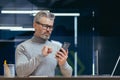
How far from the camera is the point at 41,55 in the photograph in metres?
1.39

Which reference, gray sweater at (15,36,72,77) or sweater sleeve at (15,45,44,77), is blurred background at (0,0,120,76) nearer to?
gray sweater at (15,36,72,77)

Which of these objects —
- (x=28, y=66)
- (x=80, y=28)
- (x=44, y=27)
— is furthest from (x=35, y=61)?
(x=80, y=28)

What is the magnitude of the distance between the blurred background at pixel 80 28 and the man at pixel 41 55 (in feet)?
11.6

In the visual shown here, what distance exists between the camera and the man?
1.37 meters

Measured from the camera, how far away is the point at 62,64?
1.39 metres

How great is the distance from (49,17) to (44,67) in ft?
0.69

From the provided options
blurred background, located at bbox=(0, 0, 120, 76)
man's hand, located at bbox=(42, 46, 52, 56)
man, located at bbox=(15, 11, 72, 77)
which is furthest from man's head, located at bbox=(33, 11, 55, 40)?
blurred background, located at bbox=(0, 0, 120, 76)

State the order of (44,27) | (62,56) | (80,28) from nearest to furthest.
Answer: (62,56) < (44,27) < (80,28)

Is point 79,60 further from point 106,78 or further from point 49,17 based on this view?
point 106,78

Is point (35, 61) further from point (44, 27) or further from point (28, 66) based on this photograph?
point (44, 27)

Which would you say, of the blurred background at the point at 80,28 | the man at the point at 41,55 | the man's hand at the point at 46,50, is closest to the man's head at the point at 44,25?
the man at the point at 41,55

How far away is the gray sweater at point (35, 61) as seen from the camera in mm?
1374

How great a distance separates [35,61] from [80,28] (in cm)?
381

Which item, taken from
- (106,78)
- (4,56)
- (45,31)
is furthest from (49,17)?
(4,56)
